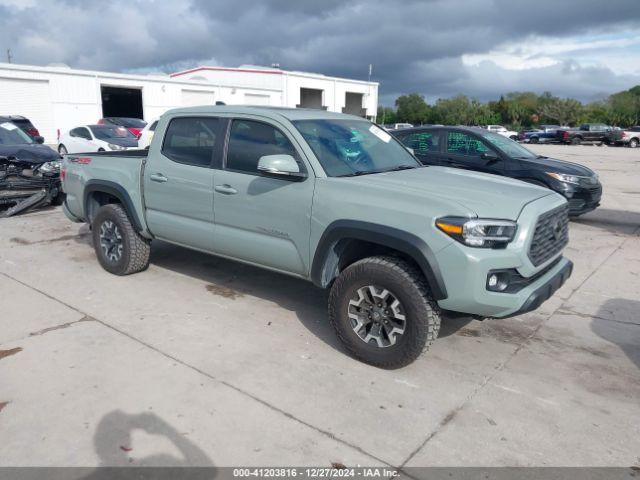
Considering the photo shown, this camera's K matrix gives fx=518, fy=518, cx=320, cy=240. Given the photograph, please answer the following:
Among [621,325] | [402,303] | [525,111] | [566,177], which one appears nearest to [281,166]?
[402,303]

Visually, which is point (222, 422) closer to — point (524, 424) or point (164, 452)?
point (164, 452)

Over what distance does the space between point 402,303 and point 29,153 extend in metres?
8.41

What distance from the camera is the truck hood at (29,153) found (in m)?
9.22

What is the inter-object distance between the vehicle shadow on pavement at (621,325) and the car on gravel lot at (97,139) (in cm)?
1384

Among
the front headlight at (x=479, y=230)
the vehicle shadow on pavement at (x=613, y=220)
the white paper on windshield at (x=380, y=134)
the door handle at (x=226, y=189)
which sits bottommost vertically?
the vehicle shadow on pavement at (x=613, y=220)

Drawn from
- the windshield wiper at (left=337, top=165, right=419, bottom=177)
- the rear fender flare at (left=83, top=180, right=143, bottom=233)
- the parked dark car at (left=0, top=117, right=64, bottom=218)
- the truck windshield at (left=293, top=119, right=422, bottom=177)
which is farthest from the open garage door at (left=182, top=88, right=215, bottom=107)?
the windshield wiper at (left=337, top=165, right=419, bottom=177)

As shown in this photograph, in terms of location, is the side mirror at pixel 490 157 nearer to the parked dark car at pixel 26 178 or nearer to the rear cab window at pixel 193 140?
the rear cab window at pixel 193 140

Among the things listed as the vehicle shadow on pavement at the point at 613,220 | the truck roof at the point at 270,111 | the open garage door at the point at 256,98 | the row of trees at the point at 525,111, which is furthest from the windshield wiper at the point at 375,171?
the row of trees at the point at 525,111

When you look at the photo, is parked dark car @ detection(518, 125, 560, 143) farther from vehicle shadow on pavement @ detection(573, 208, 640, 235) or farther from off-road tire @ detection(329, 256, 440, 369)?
off-road tire @ detection(329, 256, 440, 369)

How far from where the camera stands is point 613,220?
9.70 m

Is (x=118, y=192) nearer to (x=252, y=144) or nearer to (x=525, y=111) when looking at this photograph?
(x=252, y=144)

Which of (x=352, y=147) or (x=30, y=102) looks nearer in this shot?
(x=352, y=147)

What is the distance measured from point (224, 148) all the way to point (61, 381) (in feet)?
7.58

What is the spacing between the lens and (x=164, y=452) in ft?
9.37
